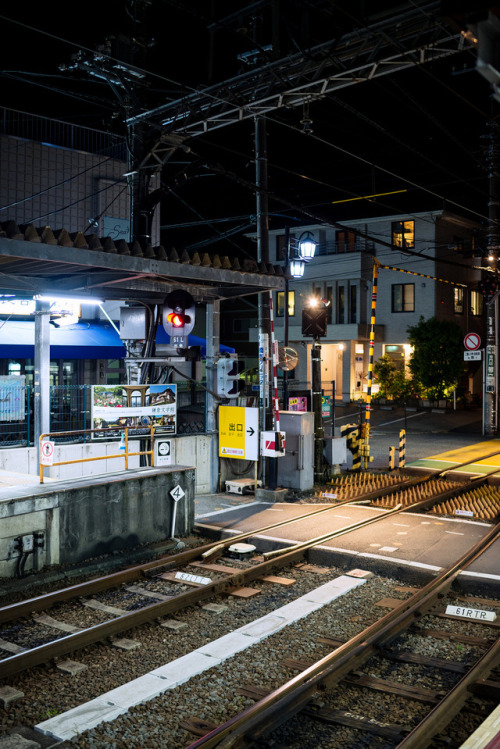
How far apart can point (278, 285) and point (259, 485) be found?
4495mm

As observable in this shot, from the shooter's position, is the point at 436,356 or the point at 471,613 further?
the point at 436,356

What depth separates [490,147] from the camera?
999 inches

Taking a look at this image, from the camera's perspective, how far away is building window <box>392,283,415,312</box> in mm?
42312

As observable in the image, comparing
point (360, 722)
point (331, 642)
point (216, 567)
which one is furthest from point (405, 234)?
point (360, 722)

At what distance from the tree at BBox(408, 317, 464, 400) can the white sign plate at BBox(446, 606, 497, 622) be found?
31209 millimetres

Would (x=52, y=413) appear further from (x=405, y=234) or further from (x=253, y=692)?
(x=405, y=234)

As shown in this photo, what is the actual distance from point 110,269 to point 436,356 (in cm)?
3038

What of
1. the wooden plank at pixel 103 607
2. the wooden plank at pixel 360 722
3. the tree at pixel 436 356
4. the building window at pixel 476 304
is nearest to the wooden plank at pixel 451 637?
the wooden plank at pixel 360 722

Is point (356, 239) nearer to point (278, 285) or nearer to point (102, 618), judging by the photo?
point (278, 285)

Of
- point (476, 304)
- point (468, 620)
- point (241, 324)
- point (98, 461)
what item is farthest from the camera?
point (241, 324)

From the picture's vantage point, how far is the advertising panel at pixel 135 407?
1334 cm

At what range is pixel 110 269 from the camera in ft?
34.6

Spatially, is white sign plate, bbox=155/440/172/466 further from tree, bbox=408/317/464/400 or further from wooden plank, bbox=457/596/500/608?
tree, bbox=408/317/464/400

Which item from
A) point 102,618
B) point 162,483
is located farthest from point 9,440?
point 102,618
